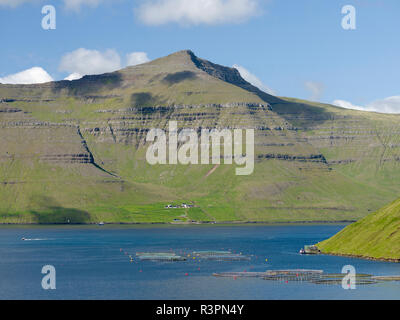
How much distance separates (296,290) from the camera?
19775cm
